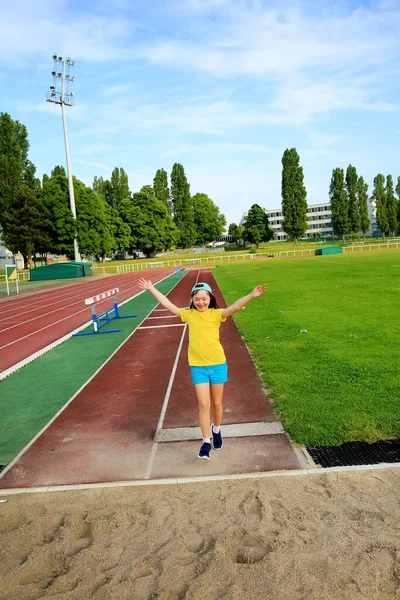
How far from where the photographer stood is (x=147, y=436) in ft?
17.8

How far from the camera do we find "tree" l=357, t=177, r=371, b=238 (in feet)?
303

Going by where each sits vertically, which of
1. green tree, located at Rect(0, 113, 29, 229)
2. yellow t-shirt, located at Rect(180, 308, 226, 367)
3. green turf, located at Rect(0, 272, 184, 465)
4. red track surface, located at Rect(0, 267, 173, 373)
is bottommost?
green turf, located at Rect(0, 272, 184, 465)

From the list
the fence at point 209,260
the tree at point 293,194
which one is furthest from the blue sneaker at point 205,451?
the tree at point 293,194

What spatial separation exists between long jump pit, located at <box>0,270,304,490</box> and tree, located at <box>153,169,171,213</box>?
86.2 meters

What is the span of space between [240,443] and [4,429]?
3366 millimetres

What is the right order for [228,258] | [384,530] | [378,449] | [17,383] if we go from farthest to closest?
[228,258], [17,383], [378,449], [384,530]

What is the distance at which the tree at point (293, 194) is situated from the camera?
8350cm

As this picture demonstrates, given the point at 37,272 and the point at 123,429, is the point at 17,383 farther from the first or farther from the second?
the point at 37,272

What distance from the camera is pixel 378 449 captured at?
458cm

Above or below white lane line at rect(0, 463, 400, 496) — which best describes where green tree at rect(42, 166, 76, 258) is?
above

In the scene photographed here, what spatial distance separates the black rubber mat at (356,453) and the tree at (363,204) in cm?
9520

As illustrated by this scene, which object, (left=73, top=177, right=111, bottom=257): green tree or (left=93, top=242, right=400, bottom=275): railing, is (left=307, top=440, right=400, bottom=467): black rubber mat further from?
(left=93, top=242, right=400, bottom=275): railing

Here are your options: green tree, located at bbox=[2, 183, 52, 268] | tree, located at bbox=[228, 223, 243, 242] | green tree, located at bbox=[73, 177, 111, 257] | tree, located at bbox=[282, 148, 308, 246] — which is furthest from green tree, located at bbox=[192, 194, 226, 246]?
green tree, located at bbox=[2, 183, 52, 268]

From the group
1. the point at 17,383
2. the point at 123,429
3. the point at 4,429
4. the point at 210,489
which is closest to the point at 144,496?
the point at 210,489
